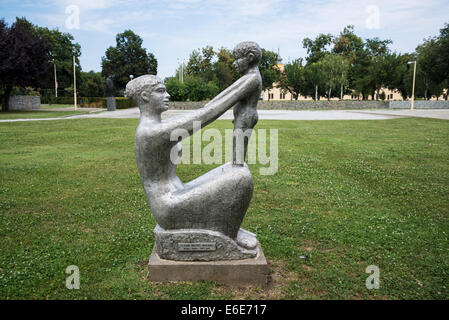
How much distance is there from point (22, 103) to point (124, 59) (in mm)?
28364

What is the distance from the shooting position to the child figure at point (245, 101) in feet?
11.2

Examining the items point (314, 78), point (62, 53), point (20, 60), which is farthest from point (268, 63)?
point (20, 60)

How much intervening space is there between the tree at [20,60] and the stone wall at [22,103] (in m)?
2.59

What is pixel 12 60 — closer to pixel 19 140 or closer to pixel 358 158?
pixel 19 140

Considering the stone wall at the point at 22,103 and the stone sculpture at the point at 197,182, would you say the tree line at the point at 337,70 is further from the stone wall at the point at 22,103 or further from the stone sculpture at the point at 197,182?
the stone sculpture at the point at 197,182

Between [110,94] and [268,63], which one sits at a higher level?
[268,63]

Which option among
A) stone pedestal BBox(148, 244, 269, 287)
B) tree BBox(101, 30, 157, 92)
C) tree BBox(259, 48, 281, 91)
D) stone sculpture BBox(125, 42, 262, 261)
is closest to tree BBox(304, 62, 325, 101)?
tree BBox(259, 48, 281, 91)

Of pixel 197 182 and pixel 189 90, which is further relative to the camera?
pixel 189 90

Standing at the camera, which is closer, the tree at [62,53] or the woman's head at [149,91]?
the woman's head at [149,91]

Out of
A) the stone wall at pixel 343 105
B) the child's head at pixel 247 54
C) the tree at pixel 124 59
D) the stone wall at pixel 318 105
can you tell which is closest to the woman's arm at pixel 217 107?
the child's head at pixel 247 54

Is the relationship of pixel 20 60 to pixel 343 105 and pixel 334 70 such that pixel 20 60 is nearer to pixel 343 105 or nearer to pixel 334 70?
pixel 343 105

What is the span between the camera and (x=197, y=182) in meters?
3.62

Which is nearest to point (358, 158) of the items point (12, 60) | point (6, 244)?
point (6, 244)

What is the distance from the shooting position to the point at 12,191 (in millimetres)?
7234
